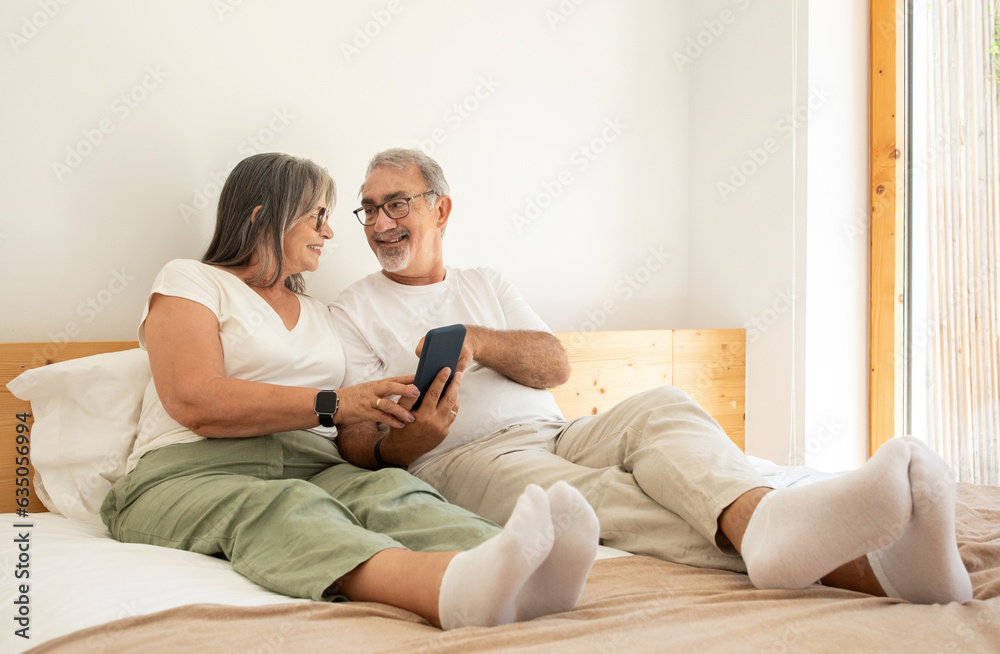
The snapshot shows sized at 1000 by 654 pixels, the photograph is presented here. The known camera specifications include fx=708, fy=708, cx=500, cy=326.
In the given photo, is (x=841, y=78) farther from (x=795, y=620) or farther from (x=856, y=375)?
(x=795, y=620)

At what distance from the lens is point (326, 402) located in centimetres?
137

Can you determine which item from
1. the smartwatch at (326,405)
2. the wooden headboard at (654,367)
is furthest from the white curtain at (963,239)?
the smartwatch at (326,405)

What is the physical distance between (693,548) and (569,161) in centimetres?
187

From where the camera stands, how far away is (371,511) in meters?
1.14

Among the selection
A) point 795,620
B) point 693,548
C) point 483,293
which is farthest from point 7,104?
point 795,620

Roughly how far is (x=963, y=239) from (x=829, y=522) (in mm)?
1925

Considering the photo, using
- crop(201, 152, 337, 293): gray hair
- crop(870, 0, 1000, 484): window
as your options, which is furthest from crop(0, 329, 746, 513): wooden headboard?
crop(870, 0, 1000, 484): window
